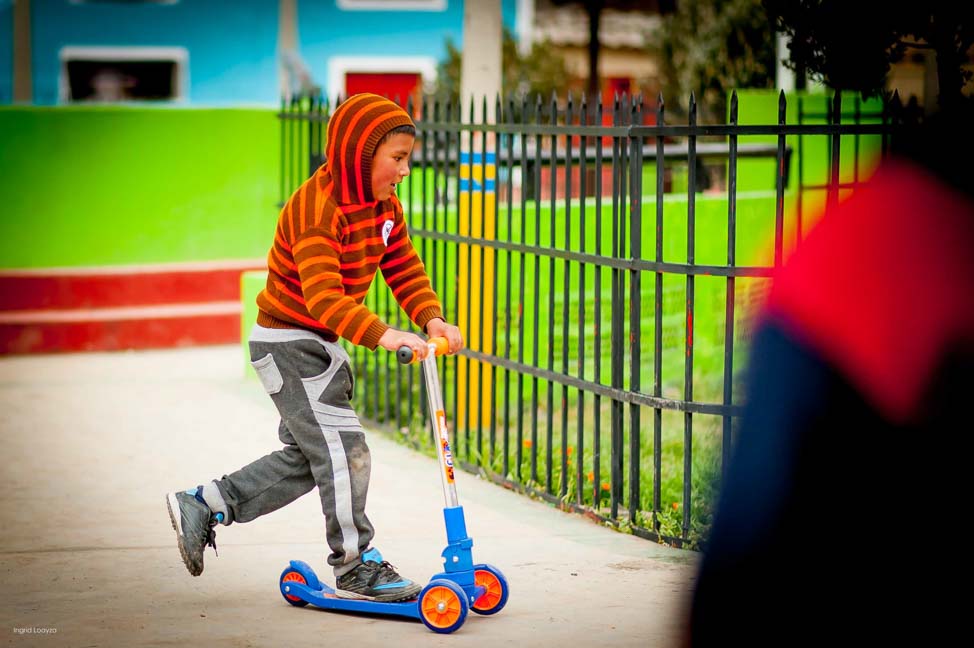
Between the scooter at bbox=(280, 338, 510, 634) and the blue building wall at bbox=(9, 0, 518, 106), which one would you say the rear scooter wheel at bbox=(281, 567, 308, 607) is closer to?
the scooter at bbox=(280, 338, 510, 634)

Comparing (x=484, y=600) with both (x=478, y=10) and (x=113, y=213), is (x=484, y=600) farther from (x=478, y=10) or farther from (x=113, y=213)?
(x=113, y=213)

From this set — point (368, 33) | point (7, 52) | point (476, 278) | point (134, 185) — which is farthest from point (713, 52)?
point (476, 278)

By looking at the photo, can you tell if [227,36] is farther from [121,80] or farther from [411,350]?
[411,350]

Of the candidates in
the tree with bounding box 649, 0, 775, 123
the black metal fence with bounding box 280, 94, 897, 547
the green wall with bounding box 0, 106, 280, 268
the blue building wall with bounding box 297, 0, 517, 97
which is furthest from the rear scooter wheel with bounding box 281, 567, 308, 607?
the blue building wall with bounding box 297, 0, 517, 97

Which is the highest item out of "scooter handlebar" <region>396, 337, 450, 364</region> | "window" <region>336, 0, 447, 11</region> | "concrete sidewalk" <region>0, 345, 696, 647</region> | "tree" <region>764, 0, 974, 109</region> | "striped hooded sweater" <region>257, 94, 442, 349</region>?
"window" <region>336, 0, 447, 11</region>

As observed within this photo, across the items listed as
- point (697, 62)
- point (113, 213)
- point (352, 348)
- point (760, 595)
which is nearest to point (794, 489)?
point (760, 595)

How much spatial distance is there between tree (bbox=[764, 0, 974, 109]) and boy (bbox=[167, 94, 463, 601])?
227 cm

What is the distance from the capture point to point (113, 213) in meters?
11.0

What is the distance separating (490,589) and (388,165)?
140 centimetres

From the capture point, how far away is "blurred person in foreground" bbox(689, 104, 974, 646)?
2014mm

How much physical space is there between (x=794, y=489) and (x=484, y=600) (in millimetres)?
2737

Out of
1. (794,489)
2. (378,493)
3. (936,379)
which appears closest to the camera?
(936,379)

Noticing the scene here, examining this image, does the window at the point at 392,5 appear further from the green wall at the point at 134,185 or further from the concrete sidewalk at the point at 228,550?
the concrete sidewalk at the point at 228,550

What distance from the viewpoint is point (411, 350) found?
14.3 feet
